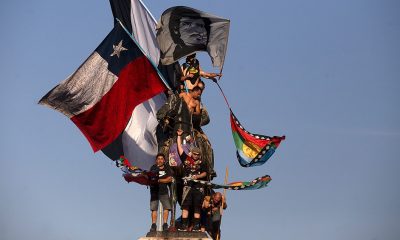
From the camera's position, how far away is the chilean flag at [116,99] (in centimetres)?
4094

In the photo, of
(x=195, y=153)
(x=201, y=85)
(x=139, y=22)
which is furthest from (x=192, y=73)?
(x=139, y=22)

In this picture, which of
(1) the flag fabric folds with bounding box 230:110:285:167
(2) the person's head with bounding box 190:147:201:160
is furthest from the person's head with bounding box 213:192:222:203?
(1) the flag fabric folds with bounding box 230:110:285:167

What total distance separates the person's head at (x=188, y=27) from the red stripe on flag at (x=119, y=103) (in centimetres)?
269

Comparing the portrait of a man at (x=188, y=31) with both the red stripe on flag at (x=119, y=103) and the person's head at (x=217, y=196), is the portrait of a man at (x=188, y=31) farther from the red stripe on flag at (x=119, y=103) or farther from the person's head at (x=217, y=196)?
the person's head at (x=217, y=196)

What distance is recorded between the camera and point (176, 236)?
3562 centimetres

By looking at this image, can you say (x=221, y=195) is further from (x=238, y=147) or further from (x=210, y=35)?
(x=210, y=35)

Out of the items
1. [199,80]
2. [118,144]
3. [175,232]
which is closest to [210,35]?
[199,80]

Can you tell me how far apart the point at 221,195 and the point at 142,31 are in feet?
27.6

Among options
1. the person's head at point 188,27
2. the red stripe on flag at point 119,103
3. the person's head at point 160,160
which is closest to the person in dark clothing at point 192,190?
the person's head at point 160,160

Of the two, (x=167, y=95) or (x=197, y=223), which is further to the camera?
(x=167, y=95)

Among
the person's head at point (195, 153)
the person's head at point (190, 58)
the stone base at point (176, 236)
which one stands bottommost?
the stone base at point (176, 236)

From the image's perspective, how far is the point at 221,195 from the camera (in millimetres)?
37344

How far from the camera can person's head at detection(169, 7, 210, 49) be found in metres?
39.5

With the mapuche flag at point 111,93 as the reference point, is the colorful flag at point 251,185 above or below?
below
